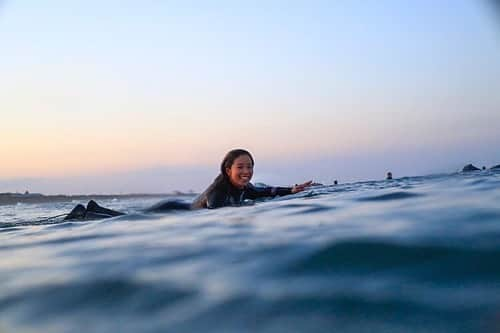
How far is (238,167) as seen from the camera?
8.38 metres

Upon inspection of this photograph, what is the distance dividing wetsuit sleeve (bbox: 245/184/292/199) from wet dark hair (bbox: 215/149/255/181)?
107cm

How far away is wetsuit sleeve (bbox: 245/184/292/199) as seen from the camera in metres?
9.52

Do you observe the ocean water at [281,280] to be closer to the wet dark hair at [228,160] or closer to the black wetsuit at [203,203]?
the black wetsuit at [203,203]

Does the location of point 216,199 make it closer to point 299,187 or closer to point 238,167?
point 238,167

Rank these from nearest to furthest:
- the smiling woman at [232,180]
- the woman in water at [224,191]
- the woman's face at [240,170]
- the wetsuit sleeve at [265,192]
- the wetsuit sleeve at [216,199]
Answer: the wetsuit sleeve at [216,199], the woman in water at [224,191], the smiling woman at [232,180], the woman's face at [240,170], the wetsuit sleeve at [265,192]

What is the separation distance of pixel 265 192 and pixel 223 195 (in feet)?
6.19

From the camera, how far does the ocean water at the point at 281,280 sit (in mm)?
1621

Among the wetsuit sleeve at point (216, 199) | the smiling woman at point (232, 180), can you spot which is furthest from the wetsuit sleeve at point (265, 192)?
the wetsuit sleeve at point (216, 199)

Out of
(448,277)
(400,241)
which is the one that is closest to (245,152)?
(400,241)

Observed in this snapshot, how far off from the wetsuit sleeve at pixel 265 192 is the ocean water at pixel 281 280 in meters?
5.86

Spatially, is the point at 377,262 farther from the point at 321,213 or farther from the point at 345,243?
the point at 321,213

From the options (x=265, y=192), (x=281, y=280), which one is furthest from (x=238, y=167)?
(x=281, y=280)

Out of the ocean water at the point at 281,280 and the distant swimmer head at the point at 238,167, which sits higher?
the distant swimmer head at the point at 238,167

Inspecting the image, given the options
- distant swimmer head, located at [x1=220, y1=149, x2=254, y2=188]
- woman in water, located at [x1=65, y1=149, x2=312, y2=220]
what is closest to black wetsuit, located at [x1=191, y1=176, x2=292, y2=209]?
woman in water, located at [x1=65, y1=149, x2=312, y2=220]
